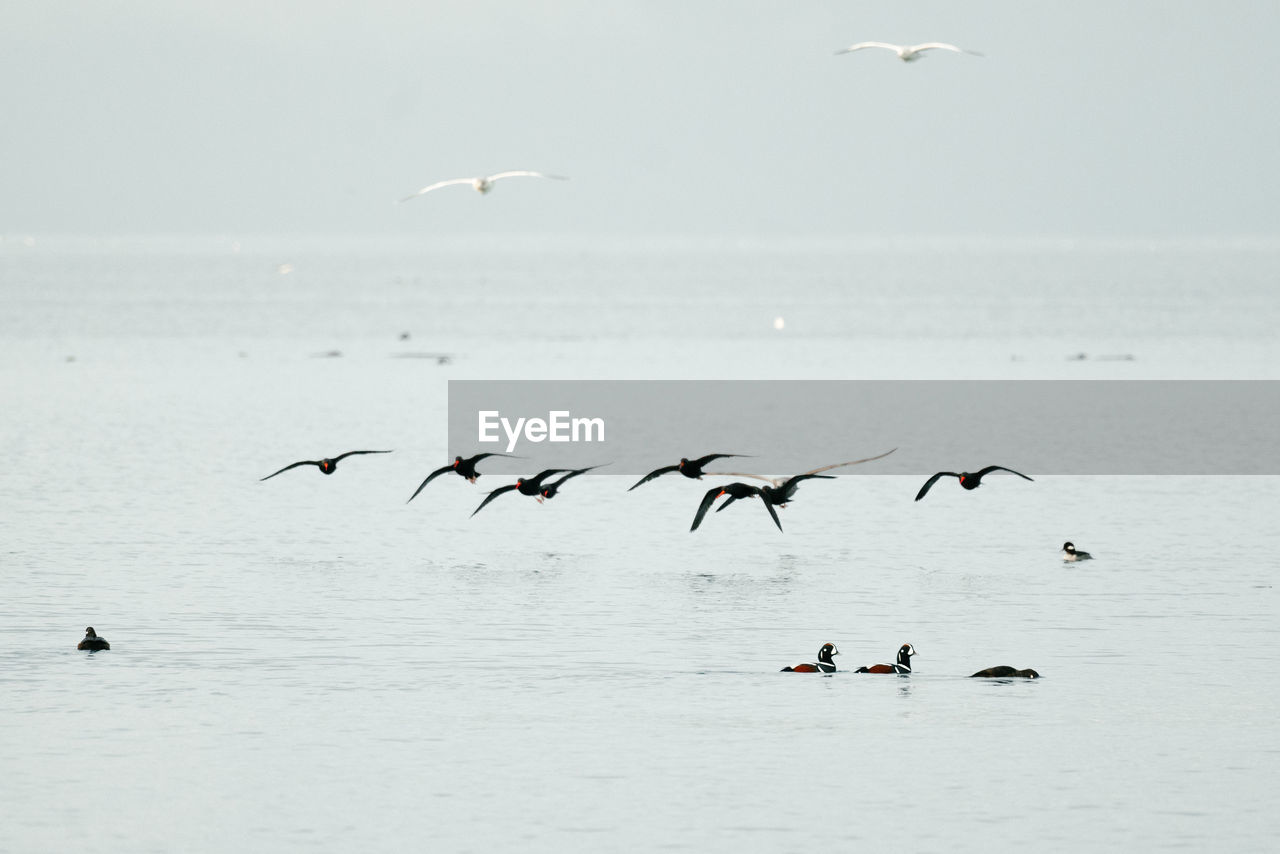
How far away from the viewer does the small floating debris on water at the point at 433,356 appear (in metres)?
111

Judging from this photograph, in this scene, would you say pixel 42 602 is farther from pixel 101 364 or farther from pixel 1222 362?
pixel 1222 362

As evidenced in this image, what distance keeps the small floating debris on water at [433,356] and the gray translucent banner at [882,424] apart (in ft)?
52.9

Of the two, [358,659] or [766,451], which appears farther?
[766,451]

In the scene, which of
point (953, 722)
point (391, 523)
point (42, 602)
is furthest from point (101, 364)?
point (953, 722)

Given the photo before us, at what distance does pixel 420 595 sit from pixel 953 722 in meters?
12.6

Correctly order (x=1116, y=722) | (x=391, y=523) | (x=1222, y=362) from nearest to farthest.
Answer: (x=1116, y=722) < (x=391, y=523) < (x=1222, y=362)

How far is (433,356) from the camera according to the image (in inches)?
4628

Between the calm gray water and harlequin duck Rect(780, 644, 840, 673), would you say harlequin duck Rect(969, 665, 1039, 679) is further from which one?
harlequin duck Rect(780, 644, 840, 673)

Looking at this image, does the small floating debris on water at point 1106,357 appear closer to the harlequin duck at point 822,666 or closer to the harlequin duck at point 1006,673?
the harlequin duck at point 1006,673

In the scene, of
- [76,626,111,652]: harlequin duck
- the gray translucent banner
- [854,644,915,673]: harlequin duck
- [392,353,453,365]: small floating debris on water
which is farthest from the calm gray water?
[392,353,453,365]: small floating debris on water

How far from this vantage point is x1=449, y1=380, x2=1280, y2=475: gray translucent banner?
61.0m

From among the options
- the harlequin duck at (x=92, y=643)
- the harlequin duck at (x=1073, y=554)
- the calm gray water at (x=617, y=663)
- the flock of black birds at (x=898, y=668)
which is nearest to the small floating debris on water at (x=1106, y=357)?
the calm gray water at (x=617, y=663)

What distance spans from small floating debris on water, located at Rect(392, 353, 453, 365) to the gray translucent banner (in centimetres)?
1612

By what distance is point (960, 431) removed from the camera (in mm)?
71375
